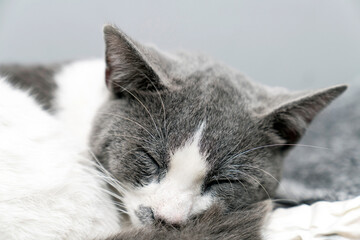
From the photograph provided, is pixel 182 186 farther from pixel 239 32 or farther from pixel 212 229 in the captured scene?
pixel 239 32

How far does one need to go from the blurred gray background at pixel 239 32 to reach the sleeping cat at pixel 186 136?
0.58m

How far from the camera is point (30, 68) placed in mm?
1587

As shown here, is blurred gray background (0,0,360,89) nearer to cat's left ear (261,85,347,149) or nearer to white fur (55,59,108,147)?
white fur (55,59,108,147)

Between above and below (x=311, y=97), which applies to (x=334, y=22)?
above

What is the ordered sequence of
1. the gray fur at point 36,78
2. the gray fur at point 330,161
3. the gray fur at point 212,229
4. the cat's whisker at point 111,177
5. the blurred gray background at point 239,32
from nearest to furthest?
1. the gray fur at point 212,229
2. the cat's whisker at point 111,177
3. the gray fur at point 330,161
4. the gray fur at point 36,78
5. the blurred gray background at point 239,32

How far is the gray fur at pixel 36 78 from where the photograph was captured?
1464 millimetres

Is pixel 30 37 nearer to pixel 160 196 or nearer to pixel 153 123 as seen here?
pixel 153 123

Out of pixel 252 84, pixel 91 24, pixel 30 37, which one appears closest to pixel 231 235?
pixel 252 84

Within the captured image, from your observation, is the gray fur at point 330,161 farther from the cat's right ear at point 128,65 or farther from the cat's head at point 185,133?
the cat's right ear at point 128,65

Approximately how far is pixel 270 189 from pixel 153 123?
0.45m

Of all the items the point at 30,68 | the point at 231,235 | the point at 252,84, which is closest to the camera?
the point at 231,235

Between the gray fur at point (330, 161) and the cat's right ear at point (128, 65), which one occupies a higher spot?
the cat's right ear at point (128, 65)

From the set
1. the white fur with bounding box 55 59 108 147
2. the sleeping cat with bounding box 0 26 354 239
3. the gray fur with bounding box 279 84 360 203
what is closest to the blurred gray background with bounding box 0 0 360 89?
the gray fur with bounding box 279 84 360 203

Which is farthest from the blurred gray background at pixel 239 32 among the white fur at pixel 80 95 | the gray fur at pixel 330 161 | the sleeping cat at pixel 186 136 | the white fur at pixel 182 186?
the white fur at pixel 182 186
